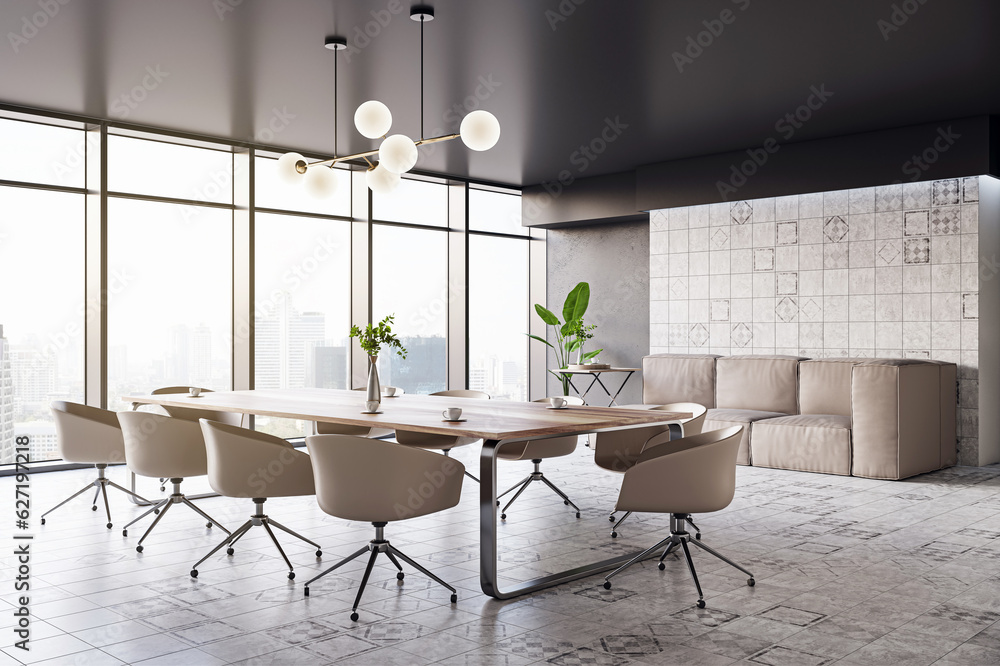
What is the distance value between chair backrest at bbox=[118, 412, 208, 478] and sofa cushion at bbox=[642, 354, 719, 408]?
4906 mm

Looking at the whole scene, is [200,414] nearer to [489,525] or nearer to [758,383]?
[489,525]

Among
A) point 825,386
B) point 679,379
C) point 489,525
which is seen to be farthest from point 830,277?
point 489,525

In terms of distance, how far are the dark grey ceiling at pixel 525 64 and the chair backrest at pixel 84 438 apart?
7.31ft

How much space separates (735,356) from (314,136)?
4352 mm

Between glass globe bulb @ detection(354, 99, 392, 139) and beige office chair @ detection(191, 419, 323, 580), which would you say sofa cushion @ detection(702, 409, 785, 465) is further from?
beige office chair @ detection(191, 419, 323, 580)

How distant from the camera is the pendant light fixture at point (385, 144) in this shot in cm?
439

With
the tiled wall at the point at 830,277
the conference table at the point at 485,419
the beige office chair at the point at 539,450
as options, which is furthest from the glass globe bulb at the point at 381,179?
the tiled wall at the point at 830,277

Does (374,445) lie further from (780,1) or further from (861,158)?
(861,158)

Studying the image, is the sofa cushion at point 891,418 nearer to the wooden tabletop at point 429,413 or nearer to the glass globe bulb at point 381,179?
the wooden tabletop at point 429,413

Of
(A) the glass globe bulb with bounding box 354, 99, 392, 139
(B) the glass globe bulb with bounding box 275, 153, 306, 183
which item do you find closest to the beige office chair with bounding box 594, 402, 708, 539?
(A) the glass globe bulb with bounding box 354, 99, 392, 139

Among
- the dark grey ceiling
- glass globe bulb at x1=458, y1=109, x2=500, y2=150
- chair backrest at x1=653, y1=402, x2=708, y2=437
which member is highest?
the dark grey ceiling

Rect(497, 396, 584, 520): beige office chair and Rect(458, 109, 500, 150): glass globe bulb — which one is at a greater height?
Rect(458, 109, 500, 150): glass globe bulb

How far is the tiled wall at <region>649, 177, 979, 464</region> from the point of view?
707 centimetres

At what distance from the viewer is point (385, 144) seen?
14.9 ft
